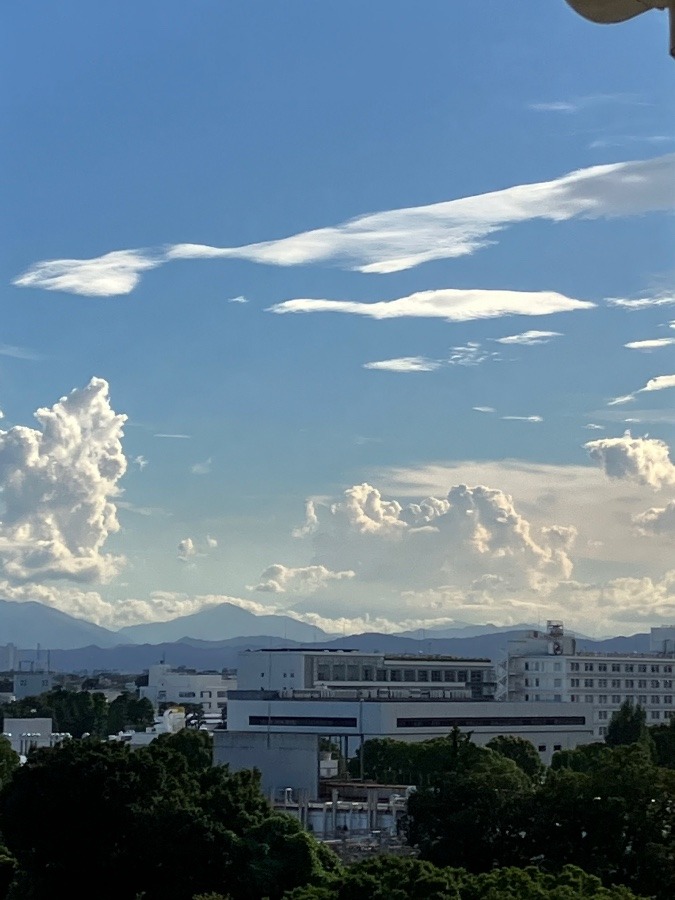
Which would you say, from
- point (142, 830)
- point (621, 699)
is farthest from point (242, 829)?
point (621, 699)

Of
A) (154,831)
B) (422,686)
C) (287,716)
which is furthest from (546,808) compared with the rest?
(422,686)

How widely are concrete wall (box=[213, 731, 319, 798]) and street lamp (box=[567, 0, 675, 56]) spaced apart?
48.7 m

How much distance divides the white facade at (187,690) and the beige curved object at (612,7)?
485 ft

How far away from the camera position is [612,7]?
3.54 m

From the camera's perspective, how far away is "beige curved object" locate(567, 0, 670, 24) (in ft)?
11.5

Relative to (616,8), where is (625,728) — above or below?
below

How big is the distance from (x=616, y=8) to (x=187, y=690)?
15392 cm

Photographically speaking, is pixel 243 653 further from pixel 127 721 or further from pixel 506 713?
pixel 506 713

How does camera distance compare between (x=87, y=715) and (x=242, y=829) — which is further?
(x=87, y=715)

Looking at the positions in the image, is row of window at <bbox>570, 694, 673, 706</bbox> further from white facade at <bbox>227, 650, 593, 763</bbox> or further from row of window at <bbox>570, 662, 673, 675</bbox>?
white facade at <bbox>227, 650, 593, 763</bbox>

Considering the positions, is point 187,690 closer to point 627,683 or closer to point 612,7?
point 627,683

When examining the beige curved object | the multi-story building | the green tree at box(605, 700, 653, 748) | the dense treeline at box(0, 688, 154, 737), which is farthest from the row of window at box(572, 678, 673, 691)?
the beige curved object

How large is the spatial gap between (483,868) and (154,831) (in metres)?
6.36

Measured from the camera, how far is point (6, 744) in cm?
4969
